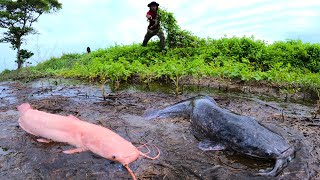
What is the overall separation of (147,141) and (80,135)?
3.03 feet

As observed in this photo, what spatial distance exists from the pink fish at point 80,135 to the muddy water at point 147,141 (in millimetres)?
126

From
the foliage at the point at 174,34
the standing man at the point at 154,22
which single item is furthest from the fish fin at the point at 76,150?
A: the foliage at the point at 174,34

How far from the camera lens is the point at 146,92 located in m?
8.27

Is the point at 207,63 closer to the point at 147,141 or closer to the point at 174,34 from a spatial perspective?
the point at 174,34

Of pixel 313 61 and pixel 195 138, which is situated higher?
pixel 313 61

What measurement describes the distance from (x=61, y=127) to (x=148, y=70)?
18.7 feet

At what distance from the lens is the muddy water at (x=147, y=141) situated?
3729mm

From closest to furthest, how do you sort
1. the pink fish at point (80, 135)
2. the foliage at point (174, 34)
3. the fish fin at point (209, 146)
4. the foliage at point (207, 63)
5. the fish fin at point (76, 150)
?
1. the pink fish at point (80, 135)
2. the fish fin at point (76, 150)
3. the fish fin at point (209, 146)
4. the foliage at point (207, 63)
5. the foliage at point (174, 34)

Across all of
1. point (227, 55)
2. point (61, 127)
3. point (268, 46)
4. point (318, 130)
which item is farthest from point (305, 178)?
point (268, 46)

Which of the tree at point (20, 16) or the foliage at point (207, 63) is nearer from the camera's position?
the foliage at point (207, 63)

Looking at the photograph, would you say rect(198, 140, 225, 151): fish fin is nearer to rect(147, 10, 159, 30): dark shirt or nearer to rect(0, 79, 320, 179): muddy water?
rect(0, 79, 320, 179): muddy water

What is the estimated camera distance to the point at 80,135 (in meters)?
4.16

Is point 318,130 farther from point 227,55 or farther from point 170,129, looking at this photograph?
point 227,55

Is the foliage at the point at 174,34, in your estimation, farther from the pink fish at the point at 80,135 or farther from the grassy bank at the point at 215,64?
the pink fish at the point at 80,135
